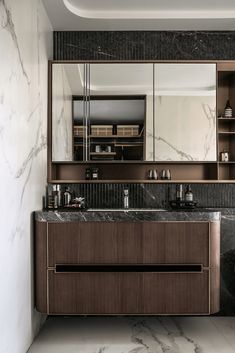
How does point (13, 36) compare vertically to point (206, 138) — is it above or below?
above

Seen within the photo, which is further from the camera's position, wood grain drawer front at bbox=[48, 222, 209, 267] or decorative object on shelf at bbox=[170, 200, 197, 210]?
decorative object on shelf at bbox=[170, 200, 197, 210]

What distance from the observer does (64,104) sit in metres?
3.52

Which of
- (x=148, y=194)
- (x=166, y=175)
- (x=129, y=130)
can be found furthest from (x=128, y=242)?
(x=129, y=130)

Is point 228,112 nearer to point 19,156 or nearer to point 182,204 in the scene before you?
point 182,204

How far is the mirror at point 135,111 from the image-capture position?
137 inches

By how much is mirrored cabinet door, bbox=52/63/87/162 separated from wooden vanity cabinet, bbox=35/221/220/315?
2.65ft

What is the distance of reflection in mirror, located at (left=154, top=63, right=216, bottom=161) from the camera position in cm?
349

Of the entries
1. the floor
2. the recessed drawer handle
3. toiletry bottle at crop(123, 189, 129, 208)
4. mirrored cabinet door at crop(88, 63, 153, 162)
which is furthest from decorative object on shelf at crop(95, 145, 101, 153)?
the floor

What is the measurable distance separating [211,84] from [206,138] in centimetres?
49

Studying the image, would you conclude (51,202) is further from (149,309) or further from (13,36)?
(13,36)

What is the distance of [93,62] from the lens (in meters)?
3.50

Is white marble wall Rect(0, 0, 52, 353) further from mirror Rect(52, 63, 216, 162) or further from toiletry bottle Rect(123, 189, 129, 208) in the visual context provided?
toiletry bottle Rect(123, 189, 129, 208)

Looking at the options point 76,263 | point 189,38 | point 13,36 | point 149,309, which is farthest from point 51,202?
point 189,38

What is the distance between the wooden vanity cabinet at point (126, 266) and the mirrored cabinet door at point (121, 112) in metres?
0.81
